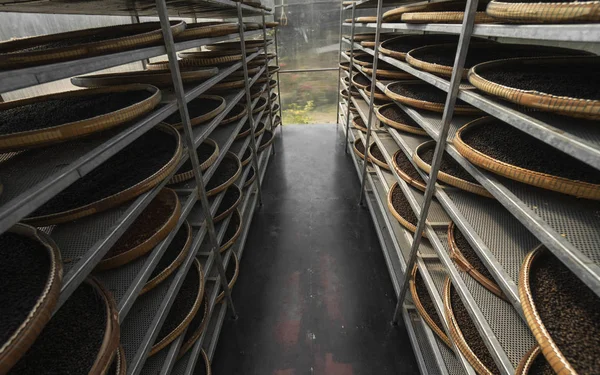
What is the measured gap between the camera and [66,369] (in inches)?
31.3

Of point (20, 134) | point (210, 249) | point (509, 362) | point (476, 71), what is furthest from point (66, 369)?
point (476, 71)

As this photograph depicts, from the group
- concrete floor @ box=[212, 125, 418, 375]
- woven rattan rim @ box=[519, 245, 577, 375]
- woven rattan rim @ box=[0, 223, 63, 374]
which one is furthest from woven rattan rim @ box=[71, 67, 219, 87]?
woven rattan rim @ box=[519, 245, 577, 375]

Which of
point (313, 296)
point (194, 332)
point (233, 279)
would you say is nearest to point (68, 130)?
point (194, 332)

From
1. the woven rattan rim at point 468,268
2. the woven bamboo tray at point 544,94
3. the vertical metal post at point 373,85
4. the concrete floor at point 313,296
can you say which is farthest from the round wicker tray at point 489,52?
the concrete floor at point 313,296

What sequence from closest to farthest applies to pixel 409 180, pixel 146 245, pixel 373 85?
pixel 146 245 < pixel 409 180 < pixel 373 85

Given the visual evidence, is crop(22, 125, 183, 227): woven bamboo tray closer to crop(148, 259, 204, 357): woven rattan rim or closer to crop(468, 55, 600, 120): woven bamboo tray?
crop(148, 259, 204, 357): woven rattan rim

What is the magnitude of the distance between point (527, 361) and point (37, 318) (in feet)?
4.86

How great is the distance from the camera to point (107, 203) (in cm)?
108

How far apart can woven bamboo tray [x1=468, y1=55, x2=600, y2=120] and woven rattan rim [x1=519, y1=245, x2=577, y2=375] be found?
53 cm

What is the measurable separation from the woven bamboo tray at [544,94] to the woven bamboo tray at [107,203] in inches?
52.7

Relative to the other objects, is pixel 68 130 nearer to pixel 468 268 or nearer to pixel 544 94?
pixel 544 94

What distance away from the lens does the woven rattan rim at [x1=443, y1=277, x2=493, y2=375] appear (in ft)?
3.89

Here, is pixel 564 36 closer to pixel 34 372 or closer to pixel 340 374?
pixel 34 372

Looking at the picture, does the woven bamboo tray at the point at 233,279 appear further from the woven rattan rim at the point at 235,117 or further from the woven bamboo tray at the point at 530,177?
the woven bamboo tray at the point at 530,177
